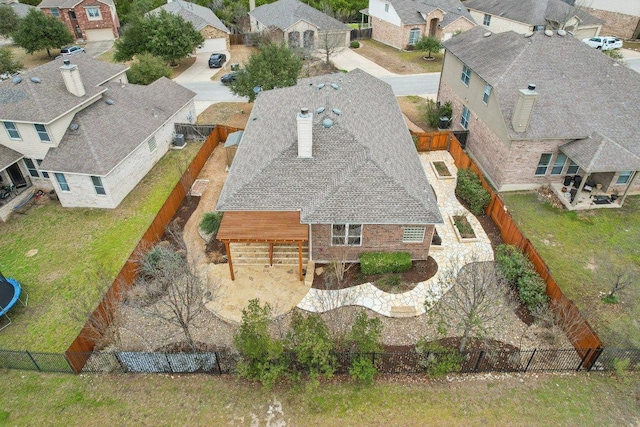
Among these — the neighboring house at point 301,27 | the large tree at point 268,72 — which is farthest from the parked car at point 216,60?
the large tree at point 268,72

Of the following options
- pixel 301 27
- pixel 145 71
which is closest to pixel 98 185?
pixel 145 71

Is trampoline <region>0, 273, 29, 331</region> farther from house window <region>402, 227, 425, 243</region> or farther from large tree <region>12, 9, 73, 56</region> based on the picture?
large tree <region>12, 9, 73, 56</region>

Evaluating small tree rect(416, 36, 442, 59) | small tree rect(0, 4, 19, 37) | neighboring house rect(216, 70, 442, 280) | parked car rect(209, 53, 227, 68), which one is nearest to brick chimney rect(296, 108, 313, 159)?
neighboring house rect(216, 70, 442, 280)

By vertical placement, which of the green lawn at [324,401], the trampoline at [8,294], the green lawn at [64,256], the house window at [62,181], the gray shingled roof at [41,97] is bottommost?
the green lawn at [64,256]

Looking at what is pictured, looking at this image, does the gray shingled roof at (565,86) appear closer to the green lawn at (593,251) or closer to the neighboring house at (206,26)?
the green lawn at (593,251)

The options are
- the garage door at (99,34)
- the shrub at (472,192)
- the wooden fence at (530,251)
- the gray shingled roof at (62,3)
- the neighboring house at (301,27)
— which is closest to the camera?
the wooden fence at (530,251)

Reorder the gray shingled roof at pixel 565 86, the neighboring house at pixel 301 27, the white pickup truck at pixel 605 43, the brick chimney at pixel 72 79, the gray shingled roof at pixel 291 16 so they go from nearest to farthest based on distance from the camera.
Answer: the gray shingled roof at pixel 565 86 < the brick chimney at pixel 72 79 < the white pickup truck at pixel 605 43 < the neighboring house at pixel 301 27 < the gray shingled roof at pixel 291 16

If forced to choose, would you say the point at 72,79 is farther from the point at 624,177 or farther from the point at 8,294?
the point at 624,177
